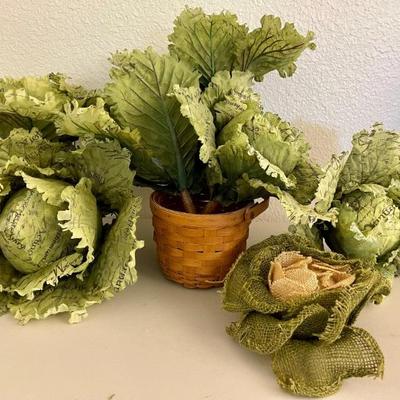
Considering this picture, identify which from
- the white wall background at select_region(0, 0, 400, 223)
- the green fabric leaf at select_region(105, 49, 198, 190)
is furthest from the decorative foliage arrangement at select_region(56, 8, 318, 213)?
A: the white wall background at select_region(0, 0, 400, 223)

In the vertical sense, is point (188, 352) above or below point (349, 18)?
below

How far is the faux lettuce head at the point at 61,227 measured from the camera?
24.2 inches

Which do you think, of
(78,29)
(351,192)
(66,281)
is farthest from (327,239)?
(78,29)

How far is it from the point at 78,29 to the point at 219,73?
0.26m

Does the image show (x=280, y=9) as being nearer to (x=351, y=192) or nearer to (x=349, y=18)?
(x=349, y=18)

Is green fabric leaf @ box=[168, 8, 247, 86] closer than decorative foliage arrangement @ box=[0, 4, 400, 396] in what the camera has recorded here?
No

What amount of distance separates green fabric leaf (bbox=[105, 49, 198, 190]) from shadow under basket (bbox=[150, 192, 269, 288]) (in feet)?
0.23

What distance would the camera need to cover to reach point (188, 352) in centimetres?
60

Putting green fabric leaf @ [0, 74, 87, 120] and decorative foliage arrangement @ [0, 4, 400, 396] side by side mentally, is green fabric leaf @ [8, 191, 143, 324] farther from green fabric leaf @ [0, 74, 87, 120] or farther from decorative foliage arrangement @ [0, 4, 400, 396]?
green fabric leaf @ [0, 74, 87, 120]

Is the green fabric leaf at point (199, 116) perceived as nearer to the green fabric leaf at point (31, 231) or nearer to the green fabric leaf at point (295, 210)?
the green fabric leaf at point (295, 210)

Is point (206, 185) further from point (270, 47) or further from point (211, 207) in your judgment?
point (270, 47)

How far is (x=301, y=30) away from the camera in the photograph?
81 cm

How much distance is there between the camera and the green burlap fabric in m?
0.54

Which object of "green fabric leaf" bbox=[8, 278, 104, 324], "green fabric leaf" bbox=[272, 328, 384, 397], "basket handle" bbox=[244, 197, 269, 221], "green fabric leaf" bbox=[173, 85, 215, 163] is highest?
"green fabric leaf" bbox=[173, 85, 215, 163]
